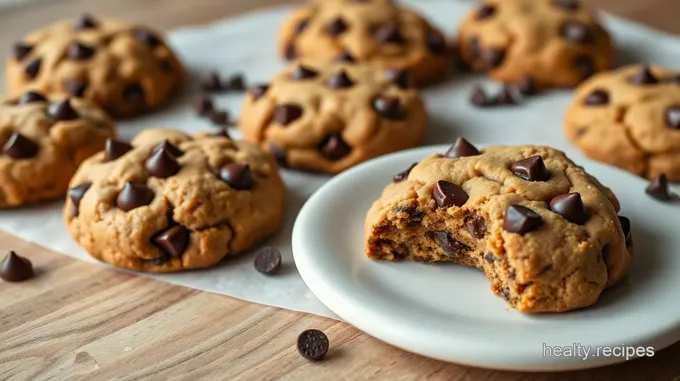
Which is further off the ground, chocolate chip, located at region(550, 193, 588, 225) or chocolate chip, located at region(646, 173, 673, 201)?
chocolate chip, located at region(550, 193, 588, 225)

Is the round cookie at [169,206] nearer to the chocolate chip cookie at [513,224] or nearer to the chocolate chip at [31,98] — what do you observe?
the chocolate chip cookie at [513,224]

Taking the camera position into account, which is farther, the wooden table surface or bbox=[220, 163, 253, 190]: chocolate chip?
bbox=[220, 163, 253, 190]: chocolate chip

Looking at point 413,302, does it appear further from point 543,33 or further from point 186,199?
point 543,33

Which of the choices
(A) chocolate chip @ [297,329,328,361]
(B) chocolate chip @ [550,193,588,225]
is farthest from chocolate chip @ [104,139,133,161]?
(B) chocolate chip @ [550,193,588,225]

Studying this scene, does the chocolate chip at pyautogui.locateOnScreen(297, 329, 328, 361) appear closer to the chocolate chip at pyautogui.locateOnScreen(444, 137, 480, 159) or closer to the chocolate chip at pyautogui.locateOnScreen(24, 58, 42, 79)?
the chocolate chip at pyautogui.locateOnScreen(444, 137, 480, 159)

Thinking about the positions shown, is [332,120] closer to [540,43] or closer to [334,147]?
[334,147]

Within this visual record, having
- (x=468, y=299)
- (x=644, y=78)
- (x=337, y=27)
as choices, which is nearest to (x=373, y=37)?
(x=337, y=27)

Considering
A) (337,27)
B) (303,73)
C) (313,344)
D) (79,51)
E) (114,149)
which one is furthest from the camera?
(337,27)
